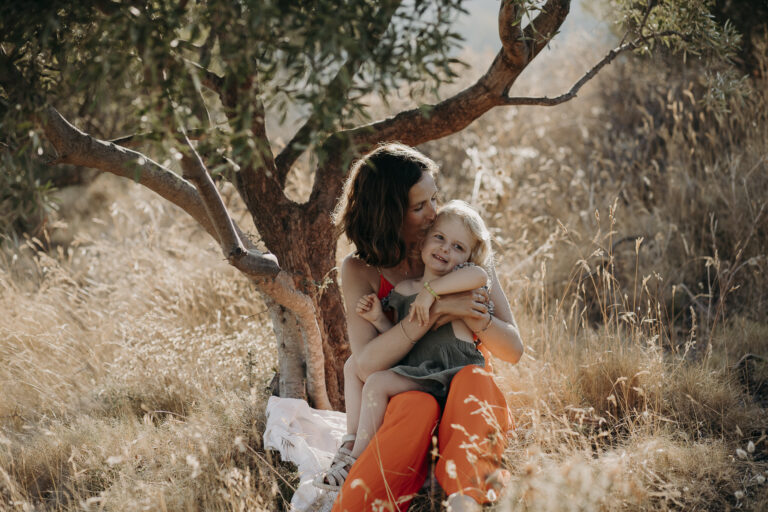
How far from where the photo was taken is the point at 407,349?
287cm

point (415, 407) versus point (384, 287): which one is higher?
point (384, 287)

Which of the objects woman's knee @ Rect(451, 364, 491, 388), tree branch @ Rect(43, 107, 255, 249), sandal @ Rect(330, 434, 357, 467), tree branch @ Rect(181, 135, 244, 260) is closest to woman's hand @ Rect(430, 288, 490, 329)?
woman's knee @ Rect(451, 364, 491, 388)

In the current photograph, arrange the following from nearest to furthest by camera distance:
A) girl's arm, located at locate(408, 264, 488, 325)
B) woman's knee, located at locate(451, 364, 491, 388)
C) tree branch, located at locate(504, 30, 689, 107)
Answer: woman's knee, located at locate(451, 364, 491, 388), girl's arm, located at locate(408, 264, 488, 325), tree branch, located at locate(504, 30, 689, 107)

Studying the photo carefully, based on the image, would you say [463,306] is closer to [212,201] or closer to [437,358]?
[437,358]

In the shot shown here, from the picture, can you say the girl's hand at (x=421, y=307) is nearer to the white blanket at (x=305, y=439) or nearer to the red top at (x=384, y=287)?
the red top at (x=384, y=287)

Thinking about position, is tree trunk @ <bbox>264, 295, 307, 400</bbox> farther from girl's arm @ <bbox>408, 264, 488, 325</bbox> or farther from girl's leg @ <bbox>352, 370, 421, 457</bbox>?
girl's arm @ <bbox>408, 264, 488, 325</bbox>

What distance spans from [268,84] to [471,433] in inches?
62.5

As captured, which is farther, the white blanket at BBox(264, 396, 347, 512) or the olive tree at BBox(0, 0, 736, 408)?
the white blanket at BBox(264, 396, 347, 512)

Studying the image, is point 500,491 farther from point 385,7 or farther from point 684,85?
point 684,85

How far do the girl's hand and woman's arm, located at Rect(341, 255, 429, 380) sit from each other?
3cm

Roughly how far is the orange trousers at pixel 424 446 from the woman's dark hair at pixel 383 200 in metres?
0.71

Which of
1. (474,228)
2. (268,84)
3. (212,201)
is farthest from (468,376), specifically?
(268,84)

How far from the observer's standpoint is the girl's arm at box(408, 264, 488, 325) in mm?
2785

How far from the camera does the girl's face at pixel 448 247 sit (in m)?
2.92
